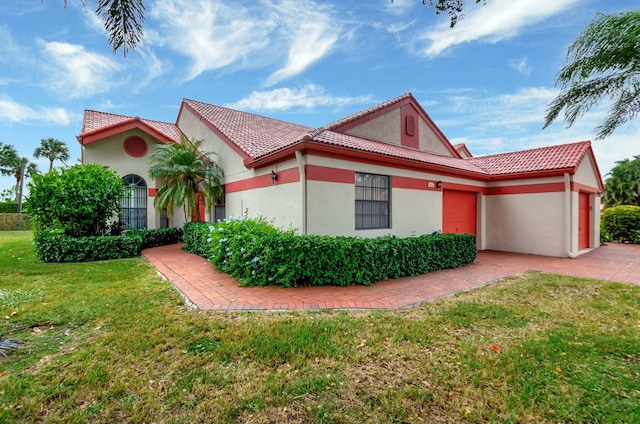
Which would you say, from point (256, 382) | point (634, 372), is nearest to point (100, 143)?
point (256, 382)

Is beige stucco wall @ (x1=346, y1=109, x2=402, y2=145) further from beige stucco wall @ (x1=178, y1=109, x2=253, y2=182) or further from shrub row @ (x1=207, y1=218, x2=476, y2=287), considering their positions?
shrub row @ (x1=207, y1=218, x2=476, y2=287)

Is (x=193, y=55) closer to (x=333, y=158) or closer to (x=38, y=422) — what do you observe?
(x=333, y=158)

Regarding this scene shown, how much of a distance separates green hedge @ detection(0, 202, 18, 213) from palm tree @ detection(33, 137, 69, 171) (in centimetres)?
1242

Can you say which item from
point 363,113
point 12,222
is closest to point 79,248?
point 363,113

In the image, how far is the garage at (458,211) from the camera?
38.2 feet

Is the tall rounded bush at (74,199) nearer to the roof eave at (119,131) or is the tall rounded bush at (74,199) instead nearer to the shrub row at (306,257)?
the roof eave at (119,131)

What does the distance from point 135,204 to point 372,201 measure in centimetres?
1167

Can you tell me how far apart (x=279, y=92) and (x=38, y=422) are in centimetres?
1832

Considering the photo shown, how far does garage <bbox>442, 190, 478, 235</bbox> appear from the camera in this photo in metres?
11.7

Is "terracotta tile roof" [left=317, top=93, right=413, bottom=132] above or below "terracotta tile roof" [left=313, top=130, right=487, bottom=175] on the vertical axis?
above

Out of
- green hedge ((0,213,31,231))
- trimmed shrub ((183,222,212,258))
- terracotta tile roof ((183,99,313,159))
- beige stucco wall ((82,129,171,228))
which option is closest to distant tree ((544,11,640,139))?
terracotta tile roof ((183,99,313,159))

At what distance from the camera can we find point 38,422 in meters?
2.46

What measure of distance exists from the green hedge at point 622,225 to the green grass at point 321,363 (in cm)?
1535

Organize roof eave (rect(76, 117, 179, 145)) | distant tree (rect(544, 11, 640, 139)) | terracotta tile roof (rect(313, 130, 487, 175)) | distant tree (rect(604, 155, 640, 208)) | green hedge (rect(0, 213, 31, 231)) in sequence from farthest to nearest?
1. green hedge (rect(0, 213, 31, 231))
2. distant tree (rect(604, 155, 640, 208))
3. roof eave (rect(76, 117, 179, 145))
4. terracotta tile roof (rect(313, 130, 487, 175))
5. distant tree (rect(544, 11, 640, 139))
